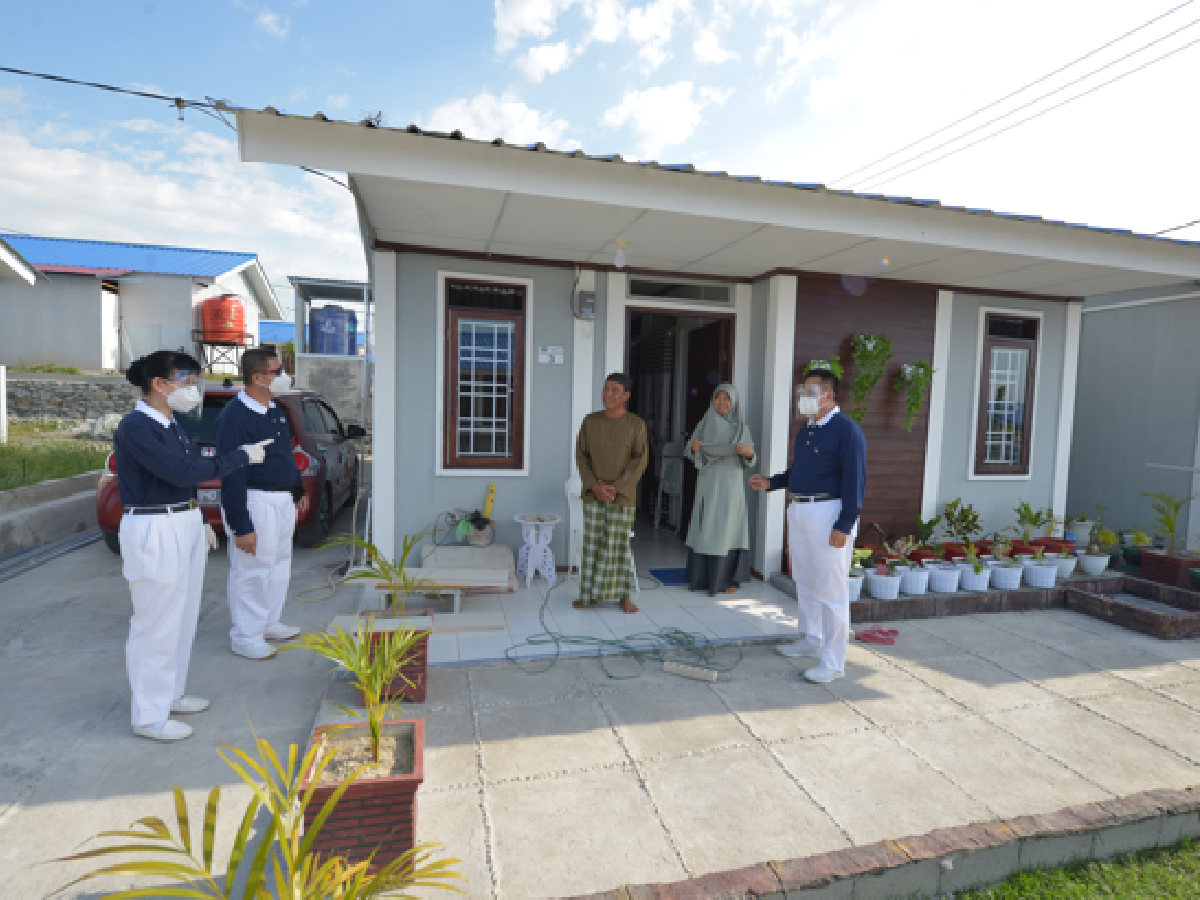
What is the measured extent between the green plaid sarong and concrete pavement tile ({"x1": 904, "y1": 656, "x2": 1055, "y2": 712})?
1.94 metres

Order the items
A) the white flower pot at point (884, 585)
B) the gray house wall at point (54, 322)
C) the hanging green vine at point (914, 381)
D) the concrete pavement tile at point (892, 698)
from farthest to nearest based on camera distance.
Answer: the gray house wall at point (54, 322) < the hanging green vine at point (914, 381) < the white flower pot at point (884, 585) < the concrete pavement tile at point (892, 698)

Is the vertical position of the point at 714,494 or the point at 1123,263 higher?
the point at 1123,263

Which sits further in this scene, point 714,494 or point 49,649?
point 714,494

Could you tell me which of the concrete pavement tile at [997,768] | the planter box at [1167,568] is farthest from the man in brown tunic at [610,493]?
the planter box at [1167,568]

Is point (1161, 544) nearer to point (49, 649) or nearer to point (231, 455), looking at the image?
point (231, 455)

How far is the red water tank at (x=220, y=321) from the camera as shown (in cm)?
1748

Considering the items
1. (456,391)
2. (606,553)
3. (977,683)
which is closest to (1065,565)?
(977,683)

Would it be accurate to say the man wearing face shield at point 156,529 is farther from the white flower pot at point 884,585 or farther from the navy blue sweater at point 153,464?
the white flower pot at point 884,585

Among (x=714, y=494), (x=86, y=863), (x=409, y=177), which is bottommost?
(x=86, y=863)

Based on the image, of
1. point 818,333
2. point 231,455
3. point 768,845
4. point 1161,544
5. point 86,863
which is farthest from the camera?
point 1161,544

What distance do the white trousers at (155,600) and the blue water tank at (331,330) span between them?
896cm

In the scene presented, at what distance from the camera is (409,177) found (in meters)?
3.39

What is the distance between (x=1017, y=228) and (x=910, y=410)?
5.81ft

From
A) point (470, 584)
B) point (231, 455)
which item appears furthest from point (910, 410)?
point (231, 455)
